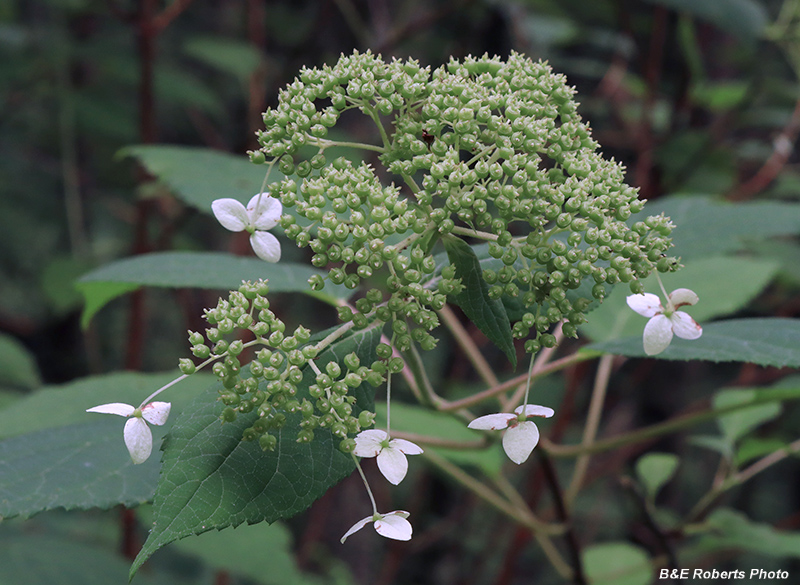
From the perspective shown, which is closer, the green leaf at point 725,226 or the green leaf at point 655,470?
the green leaf at point 725,226

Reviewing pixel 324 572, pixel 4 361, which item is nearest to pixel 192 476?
pixel 4 361

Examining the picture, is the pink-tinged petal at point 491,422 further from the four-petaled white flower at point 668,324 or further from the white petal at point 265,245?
the white petal at point 265,245

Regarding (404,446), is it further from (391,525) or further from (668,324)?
(668,324)

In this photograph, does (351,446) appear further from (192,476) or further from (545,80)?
(545,80)

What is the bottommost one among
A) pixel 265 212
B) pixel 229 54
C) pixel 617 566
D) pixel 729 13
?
pixel 617 566

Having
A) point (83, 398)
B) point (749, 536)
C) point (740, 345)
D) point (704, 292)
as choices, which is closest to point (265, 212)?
point (740, 345)

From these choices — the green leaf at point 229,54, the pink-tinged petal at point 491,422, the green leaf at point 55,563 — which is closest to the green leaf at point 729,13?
the green leaf at point 229,54
